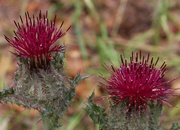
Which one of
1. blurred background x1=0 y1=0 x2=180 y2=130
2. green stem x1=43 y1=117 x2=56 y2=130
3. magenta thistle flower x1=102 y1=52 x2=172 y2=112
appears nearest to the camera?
magenta thistle flower x1=102 y1=52 x2=172 y2=112

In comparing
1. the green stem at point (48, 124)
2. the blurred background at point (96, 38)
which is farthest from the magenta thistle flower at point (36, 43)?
the blurred background at point (96, 38)

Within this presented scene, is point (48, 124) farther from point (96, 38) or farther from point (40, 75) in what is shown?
point (96, 38)

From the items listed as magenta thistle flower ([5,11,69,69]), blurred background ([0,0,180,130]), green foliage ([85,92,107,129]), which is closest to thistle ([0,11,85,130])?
magenta thistle flower ([5,11,69,69])

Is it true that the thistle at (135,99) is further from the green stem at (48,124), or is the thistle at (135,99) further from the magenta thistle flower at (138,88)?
the green stem at (48,124)

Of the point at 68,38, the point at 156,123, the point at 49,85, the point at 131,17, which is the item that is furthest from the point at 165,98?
the point at 131,17

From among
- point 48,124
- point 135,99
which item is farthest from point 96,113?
point 48,124

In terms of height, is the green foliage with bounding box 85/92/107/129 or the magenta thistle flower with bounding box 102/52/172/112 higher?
the magenta thistle flower with bounding box 102/52/172/112

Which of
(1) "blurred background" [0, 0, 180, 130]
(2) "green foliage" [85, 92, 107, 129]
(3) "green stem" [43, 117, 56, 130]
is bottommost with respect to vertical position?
(3) "green stem" [43, 117, 56, 130]

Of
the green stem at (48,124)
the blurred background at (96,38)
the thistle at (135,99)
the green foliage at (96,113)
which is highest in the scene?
the blurred background at (96,38)

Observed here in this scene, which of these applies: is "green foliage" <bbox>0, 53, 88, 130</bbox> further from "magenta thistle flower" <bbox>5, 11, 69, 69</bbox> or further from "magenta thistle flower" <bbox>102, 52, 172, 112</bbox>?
"magenta thistle flower" <bbox>102, 52, 172, 112</bbox>
